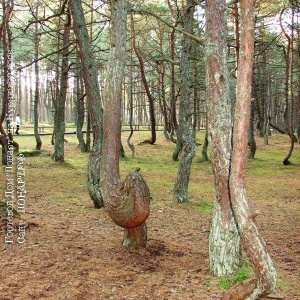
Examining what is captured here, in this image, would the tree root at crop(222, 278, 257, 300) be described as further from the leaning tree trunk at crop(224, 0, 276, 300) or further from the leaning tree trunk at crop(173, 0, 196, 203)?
the leaning tree trunk at crop(173, 0, 196, 203)

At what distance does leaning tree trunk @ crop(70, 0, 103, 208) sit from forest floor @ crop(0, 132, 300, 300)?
23.3 inches

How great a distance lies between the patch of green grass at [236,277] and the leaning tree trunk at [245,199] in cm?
53

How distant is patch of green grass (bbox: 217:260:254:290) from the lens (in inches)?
192

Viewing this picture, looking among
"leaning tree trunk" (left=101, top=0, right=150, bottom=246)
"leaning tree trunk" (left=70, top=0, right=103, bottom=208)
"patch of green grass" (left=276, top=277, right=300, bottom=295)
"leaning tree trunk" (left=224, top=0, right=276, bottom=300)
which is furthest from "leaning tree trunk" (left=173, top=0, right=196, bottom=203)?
"leaning tree trunk" (left=224, top=0, right=276, bottom=300)

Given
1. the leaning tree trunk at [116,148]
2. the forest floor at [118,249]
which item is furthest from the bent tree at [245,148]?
the leaning tree trunk at [116,148]

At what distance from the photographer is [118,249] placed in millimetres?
6059

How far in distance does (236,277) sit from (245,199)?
49.4 inches

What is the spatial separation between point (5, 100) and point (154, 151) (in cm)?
1225

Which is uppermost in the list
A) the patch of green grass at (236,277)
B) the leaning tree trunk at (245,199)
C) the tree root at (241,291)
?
the leaning tree trunk at (245,199)

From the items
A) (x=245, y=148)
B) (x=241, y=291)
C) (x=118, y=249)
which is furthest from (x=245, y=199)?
(x=118, y=249)

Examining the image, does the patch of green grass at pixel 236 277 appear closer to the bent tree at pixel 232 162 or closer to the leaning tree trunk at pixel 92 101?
the bent tree at pixel 232 162

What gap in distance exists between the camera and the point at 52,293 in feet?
14.8

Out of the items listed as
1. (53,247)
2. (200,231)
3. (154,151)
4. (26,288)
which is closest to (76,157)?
(154,151)

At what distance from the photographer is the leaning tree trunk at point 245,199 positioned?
4168 mm
